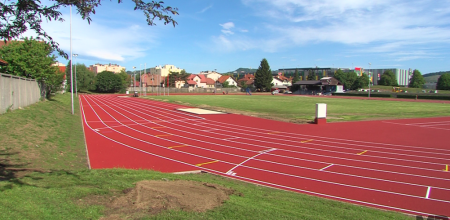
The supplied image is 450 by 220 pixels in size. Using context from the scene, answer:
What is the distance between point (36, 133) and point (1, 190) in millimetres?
8795

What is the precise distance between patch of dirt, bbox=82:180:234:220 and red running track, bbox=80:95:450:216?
10.9ft

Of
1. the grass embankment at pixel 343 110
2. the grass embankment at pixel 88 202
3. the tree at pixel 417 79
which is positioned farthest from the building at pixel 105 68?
the grass embankment at pixel 88 202

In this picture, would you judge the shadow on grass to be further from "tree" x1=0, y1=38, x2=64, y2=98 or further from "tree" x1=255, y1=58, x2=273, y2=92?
"tree" x1=255, y1=58, x2=273, y2=92

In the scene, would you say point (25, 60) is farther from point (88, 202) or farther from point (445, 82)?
point (445, 82)

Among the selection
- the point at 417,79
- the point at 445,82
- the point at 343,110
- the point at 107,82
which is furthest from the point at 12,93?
the point at 417,79

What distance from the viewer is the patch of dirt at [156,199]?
416 centimetres

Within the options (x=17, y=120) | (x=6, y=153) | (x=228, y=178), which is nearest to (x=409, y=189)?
(x=228, y=178)

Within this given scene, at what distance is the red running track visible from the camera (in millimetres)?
7438

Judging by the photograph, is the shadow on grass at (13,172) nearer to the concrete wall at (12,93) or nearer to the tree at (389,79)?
the concrete wall at (12,93)

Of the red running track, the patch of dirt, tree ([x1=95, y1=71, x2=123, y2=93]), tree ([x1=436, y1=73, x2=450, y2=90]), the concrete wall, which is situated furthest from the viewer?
tree ([x1=436, y1=73, x2=450, y2=90])

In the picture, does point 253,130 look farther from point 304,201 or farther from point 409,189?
point 304,201

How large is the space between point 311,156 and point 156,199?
309 inches

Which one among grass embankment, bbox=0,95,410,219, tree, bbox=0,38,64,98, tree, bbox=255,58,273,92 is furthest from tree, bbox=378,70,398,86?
grass embankment, bbox=0,95,410,219

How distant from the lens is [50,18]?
4797 millimetres
